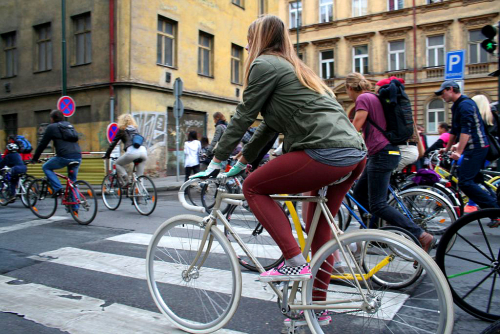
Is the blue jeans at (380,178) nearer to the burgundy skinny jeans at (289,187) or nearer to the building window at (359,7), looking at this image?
the burgundy skinny jeans at (289,187)

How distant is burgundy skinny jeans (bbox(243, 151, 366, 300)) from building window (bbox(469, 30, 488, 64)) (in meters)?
27.6

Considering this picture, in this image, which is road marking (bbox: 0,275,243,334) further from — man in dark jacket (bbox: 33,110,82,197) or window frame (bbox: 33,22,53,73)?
window frame (bbox: 33,22,53,73)

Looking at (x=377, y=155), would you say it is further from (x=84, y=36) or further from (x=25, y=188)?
(x=84, y=36)

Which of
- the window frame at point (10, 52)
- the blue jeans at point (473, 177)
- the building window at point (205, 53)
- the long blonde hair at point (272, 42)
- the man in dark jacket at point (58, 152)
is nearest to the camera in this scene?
the long blonde hair at point (272, 42)

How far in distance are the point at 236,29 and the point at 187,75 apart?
4974 millimetres

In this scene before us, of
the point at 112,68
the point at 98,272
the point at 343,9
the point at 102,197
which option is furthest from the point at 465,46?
the point at 98,272

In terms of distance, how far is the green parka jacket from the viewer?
90.2 inches

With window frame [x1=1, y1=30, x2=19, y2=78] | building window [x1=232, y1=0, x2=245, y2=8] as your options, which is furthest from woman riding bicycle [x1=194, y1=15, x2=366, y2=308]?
building window [x1=232, y1=0, x2=245, y2=8]

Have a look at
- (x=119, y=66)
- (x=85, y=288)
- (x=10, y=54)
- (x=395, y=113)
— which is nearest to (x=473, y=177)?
(x=395, y=113)

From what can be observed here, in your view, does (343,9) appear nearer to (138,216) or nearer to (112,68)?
(112,68)

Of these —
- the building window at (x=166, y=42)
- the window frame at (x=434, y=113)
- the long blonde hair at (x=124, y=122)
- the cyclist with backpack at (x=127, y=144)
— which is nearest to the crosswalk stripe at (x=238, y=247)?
the cyclist with backpack at (x=127, y=144)

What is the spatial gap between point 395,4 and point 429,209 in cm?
2761

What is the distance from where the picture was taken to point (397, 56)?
2872 cm

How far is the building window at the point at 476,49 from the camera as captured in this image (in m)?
25.7
